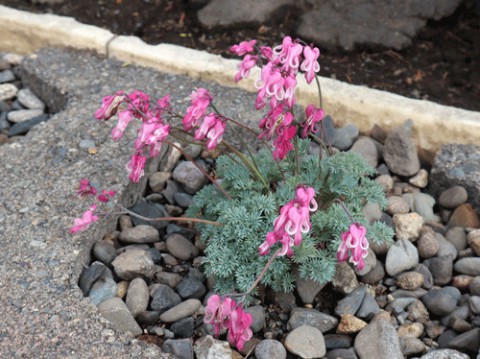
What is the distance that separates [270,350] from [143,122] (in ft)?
2.85

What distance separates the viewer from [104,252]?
2.62 metres

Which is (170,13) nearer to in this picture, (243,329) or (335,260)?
(335,260)

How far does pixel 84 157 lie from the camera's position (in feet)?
9.91

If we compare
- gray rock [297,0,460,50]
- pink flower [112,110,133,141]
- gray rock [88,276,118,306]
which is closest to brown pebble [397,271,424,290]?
gray rock [88,276,118,306]

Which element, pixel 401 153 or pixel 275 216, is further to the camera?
pixel 401 153

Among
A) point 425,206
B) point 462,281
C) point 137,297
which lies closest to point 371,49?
point 425,206

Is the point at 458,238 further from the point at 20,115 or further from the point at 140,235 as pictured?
the point at 20,115

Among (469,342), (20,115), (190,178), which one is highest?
(469,342)

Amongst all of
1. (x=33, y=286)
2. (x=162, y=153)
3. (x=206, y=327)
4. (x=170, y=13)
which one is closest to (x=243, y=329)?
(x=206, y=327)

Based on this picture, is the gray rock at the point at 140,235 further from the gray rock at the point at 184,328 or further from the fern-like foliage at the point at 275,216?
the gray rock at the point at 184,328

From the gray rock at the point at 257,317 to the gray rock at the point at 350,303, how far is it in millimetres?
284

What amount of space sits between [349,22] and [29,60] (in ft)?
6.03

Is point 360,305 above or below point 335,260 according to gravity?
below

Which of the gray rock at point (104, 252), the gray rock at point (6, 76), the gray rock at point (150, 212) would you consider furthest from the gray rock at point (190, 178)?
the gray rock at point (6, 76)
